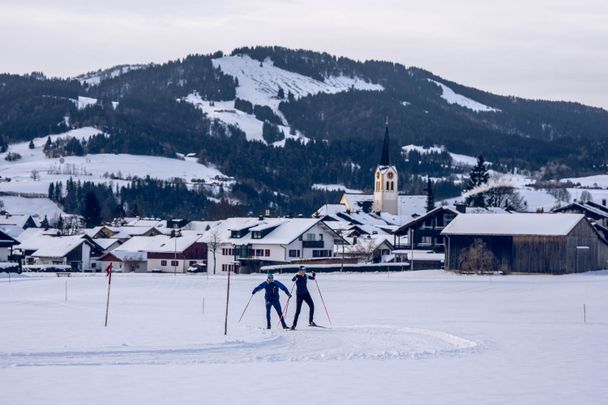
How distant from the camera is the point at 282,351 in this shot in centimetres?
2273

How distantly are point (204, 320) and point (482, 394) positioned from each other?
14.7 metres

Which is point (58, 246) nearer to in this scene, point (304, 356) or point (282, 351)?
point (282, 351)

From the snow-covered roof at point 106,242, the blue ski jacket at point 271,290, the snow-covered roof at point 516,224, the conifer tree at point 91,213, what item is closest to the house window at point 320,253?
the snow-covered roof at point 516,224

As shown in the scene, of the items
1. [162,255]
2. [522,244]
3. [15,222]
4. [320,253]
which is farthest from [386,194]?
[522,244]

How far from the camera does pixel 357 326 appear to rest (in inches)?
1175

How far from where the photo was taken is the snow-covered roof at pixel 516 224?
68.8 m

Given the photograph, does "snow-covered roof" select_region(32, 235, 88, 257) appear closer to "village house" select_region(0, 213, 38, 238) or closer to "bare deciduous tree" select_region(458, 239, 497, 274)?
"village house" select_region(0, 213, 38, 238)

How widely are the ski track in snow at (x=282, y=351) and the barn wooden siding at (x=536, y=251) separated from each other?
41540 millimetres

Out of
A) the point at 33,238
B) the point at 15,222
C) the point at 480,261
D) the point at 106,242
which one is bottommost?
the point at 480,261

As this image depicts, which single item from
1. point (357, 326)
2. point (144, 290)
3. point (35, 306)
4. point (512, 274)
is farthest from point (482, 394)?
point (512, 274)

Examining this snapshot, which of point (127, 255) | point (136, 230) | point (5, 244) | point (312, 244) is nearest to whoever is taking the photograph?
point (5, 244)

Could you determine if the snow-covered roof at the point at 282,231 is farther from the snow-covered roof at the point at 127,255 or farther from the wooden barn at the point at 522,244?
the wooden barn at the point at 522,244

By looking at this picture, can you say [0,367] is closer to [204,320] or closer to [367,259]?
[204,320]

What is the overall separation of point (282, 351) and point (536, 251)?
47.6 meters
